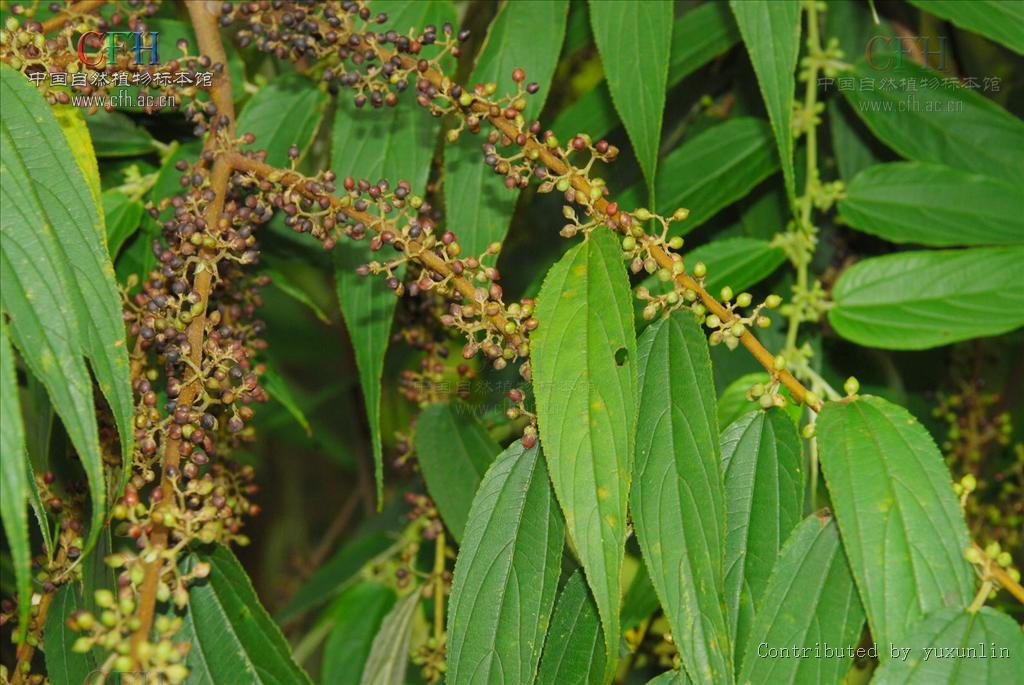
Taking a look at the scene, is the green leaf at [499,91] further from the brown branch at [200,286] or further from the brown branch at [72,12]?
the brown branch at [72,12]

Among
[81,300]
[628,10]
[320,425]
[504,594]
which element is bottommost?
[320,425]

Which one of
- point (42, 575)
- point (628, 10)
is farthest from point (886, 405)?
point (42, 575)

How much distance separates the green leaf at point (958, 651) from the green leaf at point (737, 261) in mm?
750

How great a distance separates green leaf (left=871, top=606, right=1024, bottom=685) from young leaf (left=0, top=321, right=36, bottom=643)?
0.79m

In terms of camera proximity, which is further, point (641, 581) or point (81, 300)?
point (641, 581)

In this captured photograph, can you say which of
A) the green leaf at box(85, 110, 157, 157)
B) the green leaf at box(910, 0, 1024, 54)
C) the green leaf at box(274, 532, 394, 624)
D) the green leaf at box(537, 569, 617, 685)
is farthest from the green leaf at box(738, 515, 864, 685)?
the green leaf at box(85, 110, 157, 157)

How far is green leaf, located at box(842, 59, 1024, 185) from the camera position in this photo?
175 centimetres

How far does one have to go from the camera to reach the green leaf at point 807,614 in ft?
3.45

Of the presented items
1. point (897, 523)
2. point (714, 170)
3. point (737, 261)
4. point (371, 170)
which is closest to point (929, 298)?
point (737, 261)

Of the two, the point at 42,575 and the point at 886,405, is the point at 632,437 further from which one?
the point at 42,575

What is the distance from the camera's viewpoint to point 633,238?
3.86 ft

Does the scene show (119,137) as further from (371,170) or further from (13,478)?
(13,478)

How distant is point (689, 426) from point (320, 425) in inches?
108

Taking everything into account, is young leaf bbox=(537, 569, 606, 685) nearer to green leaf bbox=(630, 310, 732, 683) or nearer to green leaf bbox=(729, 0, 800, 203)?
green leaf bbox=(630, 310, 732, 683)
